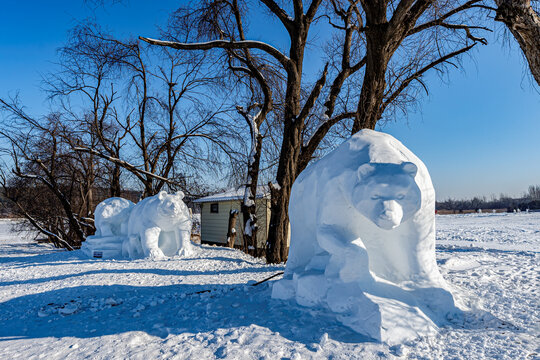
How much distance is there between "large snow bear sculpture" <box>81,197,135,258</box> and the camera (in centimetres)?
889

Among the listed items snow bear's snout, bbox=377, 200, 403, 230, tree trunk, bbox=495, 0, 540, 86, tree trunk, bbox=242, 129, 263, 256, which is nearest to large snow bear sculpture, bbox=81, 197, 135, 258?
tree trunk, bbox=242, 129, 263, 256

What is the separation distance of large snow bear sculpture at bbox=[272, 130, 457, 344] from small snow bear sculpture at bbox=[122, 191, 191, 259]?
500 cm

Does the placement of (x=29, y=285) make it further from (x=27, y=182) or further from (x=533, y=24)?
(x=27, y=182)

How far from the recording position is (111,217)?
372 inches

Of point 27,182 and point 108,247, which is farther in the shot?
point 27,182

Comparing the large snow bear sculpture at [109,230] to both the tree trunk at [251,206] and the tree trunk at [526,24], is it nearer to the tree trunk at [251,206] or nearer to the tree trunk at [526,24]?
the tree trunk at [251,206]

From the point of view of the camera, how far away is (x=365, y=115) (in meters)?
6.16

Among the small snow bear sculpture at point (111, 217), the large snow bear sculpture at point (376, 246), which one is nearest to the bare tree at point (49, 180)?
the small snow bear sculpture at point (111, 217)

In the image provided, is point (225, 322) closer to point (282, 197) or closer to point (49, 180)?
point (282, 197)

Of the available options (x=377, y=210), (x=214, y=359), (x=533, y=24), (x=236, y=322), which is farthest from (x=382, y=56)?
(x=214, y=359)

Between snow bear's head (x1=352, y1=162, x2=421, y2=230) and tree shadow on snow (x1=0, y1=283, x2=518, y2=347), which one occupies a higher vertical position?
snow bear's head (x1=352, y1=162, x2=421, y2=230)

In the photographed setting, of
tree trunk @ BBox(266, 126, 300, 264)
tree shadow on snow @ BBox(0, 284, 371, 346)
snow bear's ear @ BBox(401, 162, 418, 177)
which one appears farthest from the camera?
tree trunk @ BBox(266, 126, 300, 264)

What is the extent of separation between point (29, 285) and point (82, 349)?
3.92 m

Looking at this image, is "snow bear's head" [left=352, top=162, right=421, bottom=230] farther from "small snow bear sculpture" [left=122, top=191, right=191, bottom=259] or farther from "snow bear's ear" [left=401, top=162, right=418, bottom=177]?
"small snow bear sculpture" [left=122, top=191, right=191, bottom=259]
